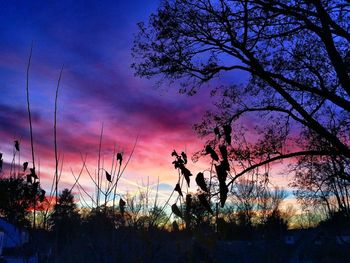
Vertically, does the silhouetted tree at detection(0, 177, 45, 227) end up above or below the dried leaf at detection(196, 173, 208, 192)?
above

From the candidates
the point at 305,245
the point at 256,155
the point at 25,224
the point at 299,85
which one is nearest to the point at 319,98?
the point at 299,85

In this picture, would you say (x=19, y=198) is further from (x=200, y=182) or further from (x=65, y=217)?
(x=200, y=182)

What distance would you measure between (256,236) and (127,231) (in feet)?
71.3

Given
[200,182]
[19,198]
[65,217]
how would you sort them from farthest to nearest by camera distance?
1. [65,217]
2. [19,198]
3. [200,182]

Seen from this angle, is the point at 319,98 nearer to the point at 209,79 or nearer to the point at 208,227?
the point at 209,79

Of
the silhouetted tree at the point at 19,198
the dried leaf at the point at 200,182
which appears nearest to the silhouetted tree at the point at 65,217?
the silhouetted tree at the point at 19,198

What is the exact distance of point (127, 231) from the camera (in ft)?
18.9


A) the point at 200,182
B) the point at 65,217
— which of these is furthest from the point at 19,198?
the point at 200,182

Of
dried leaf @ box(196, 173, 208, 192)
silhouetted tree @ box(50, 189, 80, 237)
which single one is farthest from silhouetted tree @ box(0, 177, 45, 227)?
dried leaf @ box(196, 173, 208, 192)

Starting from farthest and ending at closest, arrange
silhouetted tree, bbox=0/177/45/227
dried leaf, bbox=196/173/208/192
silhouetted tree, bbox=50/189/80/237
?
silhouetted tree, bbox=50/189/80/237
silhouetted tree, bbox=0/177/45/227
dried leaf, bbox=196/173/208/192

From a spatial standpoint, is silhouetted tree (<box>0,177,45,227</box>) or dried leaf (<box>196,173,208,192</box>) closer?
dried leaf (<box>196,173,208,192</box>)

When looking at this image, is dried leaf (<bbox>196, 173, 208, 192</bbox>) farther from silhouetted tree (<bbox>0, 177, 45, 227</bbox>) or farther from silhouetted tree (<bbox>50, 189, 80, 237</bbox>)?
silhouetted tree (<bbox>50, 189, 80, 237</bbox>)

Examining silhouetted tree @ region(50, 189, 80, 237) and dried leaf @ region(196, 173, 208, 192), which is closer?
dried leaf @ region(196, 173, 208, 192)

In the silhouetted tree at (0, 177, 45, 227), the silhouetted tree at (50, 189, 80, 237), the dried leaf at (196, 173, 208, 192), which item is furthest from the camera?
the silhouetted tree at (50, 189, 80, 237)
